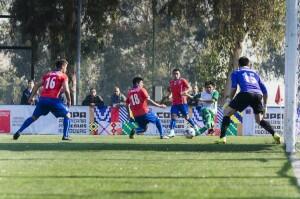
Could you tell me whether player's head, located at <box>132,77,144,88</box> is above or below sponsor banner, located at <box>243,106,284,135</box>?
above

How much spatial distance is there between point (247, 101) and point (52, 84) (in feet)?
15.6

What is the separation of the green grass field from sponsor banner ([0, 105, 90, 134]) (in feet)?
43.1

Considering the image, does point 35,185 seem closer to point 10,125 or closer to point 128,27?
point 10,125

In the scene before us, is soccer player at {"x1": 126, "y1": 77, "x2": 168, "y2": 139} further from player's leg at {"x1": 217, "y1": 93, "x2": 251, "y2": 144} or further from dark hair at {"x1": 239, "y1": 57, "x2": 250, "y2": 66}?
dark hair at {"x1": 239, "y1": 57, "x2": 250, "y2": 66}

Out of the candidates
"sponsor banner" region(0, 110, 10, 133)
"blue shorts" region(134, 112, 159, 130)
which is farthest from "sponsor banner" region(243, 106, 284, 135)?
"sponsor banner" region(0, 110, 10, 133)

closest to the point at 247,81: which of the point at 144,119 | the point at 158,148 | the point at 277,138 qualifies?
the point at 277,138

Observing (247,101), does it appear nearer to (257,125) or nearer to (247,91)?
(247,91)

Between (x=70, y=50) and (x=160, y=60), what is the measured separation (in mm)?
37713

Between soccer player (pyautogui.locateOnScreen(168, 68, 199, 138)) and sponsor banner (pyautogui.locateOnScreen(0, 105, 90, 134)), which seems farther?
sponsor banner (pyautogui.locateOnScreen(0, 105, 90, 134))

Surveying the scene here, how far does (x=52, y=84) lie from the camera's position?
2003 centimetres

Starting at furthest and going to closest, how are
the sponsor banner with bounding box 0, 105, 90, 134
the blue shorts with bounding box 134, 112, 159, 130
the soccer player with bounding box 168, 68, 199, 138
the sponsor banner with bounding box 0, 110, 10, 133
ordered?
the sponsor banner with bounding box 0, 110, 10, 133 < the sponsor banner with bounding box 0, 105, 90, 134 < the soccer player with bounding box 168, 68, 199, 138 < the blue shorts with bounding box 134, 112, 159, 130

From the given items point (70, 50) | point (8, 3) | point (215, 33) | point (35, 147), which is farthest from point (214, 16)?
point (35, 147)

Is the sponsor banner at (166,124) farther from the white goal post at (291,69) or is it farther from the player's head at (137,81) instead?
the white goal post at (291,69)

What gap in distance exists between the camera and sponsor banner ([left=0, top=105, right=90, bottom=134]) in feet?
100
